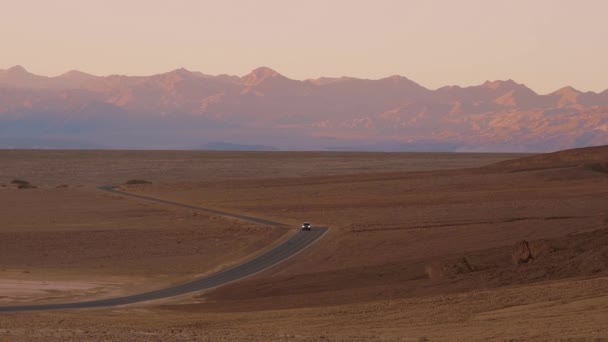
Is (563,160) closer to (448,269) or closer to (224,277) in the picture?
(224,277)

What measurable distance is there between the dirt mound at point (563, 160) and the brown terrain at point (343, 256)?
0.55 meters

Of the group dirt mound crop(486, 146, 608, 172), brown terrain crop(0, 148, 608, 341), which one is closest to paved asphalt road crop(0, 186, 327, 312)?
brown terrain crop(0, 148, 608, 341)

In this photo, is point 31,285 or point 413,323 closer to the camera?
point 413,323

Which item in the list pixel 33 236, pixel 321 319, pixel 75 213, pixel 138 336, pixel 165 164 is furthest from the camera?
pixel 165 164

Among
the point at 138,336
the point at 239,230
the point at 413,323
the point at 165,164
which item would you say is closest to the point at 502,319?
the point at 413,323

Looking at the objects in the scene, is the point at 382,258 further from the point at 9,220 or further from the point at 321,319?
the point at 9,220

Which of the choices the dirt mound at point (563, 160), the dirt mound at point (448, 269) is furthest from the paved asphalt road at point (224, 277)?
the dirt mound at point (563, 160)

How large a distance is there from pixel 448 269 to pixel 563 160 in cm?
7763

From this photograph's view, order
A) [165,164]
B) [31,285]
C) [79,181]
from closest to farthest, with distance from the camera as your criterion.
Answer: [31,285], [79,181], [165,164]

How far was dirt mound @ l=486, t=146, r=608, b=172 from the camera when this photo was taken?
344ft

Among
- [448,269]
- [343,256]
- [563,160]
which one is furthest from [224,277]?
[563,160]

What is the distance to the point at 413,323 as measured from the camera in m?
28.2

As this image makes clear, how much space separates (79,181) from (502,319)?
100852 mm

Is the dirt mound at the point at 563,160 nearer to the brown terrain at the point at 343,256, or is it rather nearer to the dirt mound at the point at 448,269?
the brown terrain at the point at 343,256
